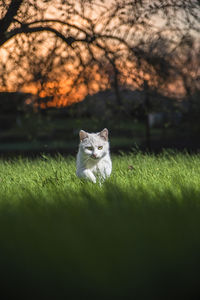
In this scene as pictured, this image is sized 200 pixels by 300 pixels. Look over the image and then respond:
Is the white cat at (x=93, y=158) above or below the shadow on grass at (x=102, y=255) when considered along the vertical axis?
above

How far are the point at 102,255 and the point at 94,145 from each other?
3031 mm

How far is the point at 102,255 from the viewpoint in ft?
8.68

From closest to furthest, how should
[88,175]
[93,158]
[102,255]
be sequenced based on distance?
[102,255]
[88,175]
[93,158]

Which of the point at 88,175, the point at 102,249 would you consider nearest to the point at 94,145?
the point at 88,175

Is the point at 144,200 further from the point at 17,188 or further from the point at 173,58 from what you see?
the point at 173,58

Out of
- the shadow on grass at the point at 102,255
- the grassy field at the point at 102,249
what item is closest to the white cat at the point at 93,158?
the grassy field at the point at 102,249

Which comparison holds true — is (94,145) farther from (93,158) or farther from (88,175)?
(88,175)

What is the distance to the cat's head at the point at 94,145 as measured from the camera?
5547mm

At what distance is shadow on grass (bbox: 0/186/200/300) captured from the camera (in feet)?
8.16

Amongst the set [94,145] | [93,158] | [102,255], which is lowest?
[102,255]

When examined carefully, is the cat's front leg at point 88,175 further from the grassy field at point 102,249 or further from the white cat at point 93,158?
the grassy field at point 102,249

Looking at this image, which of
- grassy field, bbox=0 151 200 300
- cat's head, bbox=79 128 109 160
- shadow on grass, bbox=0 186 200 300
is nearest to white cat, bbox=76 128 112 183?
cat's head, bbox=79 128 109 160

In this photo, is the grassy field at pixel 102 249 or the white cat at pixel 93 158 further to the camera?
the white cat at pixel 93 158

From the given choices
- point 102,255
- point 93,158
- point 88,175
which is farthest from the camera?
point 93,158
